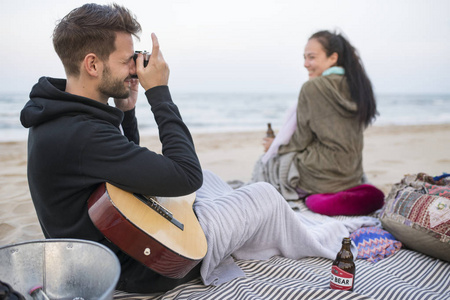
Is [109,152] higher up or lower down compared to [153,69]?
lower down

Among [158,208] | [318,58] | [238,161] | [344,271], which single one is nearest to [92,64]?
[158,208]

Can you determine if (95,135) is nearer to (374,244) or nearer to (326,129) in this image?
(374,244)

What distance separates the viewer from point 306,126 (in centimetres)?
457

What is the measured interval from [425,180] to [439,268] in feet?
2.68

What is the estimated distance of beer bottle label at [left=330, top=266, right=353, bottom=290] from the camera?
2.41 metres

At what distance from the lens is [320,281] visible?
→ 264 cm

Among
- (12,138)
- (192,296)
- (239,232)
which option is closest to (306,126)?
(239,232)

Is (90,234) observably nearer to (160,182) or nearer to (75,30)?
(160,182)

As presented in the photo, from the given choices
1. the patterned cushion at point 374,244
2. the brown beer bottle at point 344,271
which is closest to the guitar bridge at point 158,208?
the brown beer bottle at point 344,271

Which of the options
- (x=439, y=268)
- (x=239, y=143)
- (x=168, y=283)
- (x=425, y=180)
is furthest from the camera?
(x=239, y=143)

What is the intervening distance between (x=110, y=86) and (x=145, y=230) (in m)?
0.81

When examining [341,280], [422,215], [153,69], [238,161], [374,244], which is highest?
[153,69]

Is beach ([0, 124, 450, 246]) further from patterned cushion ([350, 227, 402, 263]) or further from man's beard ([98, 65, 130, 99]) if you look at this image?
patterned cushion ([350, 227, 402, 263])

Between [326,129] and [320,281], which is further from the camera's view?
[326,129]
